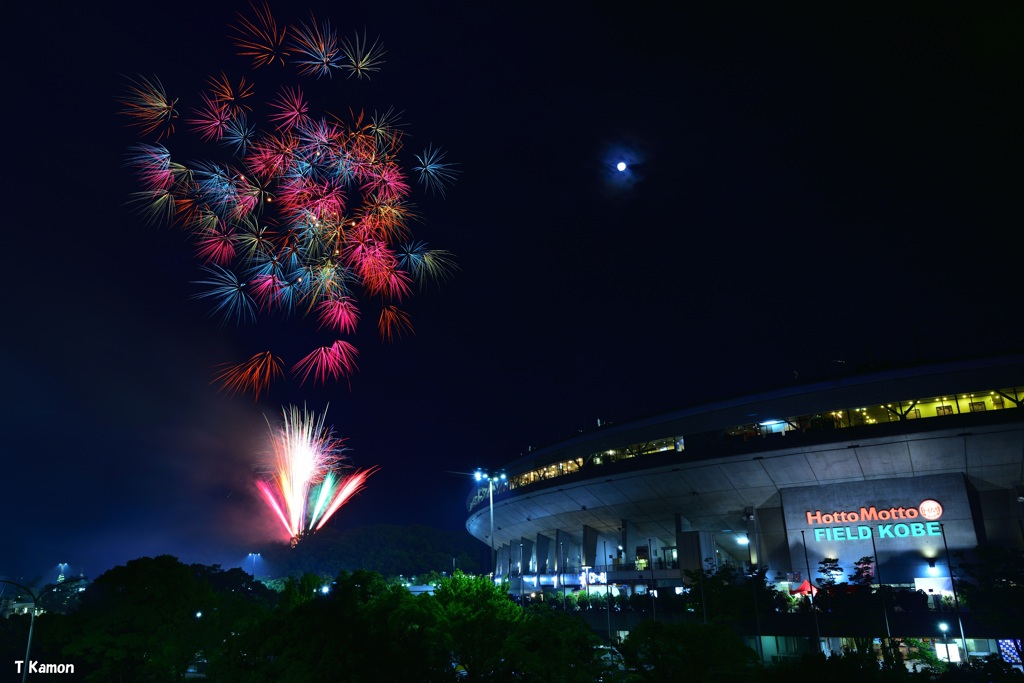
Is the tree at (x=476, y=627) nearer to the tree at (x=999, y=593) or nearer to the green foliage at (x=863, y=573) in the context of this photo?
the green foliage at (x=863, y=573)

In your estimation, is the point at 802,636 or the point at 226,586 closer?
the point at 802,636

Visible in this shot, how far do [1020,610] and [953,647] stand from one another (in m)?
4.85

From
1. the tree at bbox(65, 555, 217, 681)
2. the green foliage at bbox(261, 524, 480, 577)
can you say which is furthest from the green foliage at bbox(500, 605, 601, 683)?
Result: the green foliage at bbox(261, 524, 480, 577)

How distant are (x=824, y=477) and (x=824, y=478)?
0.57 feet

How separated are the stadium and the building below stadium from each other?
0.32ft

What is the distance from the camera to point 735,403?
53000 mm

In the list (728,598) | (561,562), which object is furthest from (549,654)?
(561,562)

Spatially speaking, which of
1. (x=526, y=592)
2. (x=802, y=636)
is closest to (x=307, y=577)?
(x=802, y=636)

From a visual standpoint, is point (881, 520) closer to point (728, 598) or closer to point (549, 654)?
point (728, 598)

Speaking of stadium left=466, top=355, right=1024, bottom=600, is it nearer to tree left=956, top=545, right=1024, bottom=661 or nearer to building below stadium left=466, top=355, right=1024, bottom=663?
building below stadium left=466, top=355, right=1024, bottom=663

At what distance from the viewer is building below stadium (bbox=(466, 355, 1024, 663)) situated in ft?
147

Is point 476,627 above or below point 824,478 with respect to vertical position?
below

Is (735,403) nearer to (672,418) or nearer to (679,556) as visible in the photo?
(672,418)

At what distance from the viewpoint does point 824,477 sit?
166 feet
